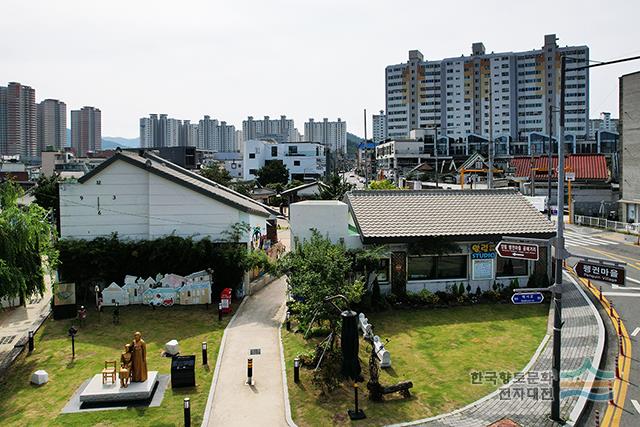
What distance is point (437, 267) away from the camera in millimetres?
25828

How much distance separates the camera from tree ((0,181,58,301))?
19.6m

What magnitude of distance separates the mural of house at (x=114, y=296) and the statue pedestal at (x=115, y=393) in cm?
1019

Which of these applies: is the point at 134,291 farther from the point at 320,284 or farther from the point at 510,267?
the point at 510,267

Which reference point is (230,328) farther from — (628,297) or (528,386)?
(628,297)

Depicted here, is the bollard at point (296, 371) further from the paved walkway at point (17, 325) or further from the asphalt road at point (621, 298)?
the paved walkway at point (17, 325)

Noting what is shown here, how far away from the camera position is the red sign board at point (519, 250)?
45.1 feet

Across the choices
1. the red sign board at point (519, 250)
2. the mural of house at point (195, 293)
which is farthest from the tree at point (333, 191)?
the red sign board at point (519, 250)

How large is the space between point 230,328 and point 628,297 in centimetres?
1902

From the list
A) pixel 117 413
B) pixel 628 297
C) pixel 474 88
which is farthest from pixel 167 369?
pixel 474 88

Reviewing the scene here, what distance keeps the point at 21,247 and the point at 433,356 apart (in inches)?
655

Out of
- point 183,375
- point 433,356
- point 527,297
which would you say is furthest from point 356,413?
point 183,375

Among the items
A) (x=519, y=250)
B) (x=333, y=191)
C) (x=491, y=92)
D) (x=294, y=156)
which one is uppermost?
(x=491, y=92)

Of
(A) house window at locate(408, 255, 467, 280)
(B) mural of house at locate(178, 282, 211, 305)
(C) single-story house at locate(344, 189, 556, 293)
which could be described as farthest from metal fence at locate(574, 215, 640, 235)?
(B) mural of house at locate(178, 282, 211, 305)

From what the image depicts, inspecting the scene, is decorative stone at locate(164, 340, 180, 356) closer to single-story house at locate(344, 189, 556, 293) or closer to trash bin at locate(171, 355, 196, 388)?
trash bin at locate(171, 355, 196, 388)
